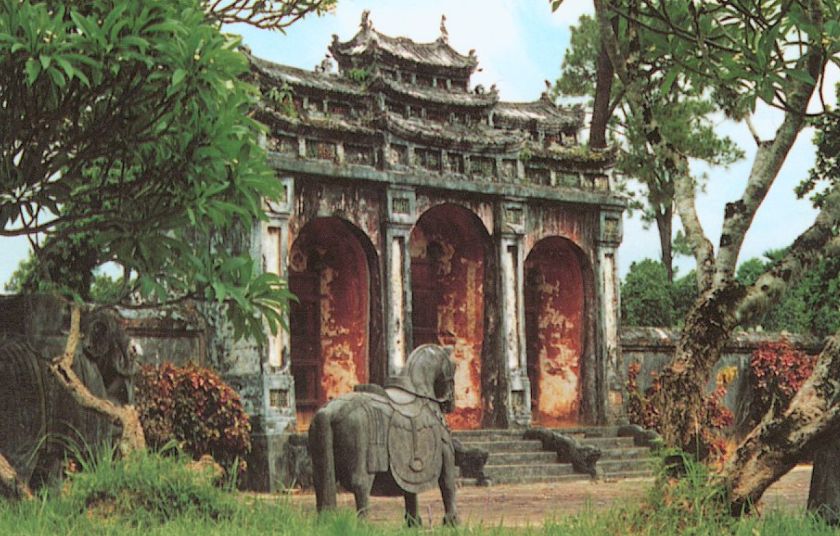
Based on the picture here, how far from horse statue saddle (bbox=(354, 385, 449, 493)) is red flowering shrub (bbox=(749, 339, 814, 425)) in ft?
38.6

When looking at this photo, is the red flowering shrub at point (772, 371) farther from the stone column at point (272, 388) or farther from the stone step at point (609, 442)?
the stone column at point (272, 388)

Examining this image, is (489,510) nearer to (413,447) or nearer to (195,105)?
(413,447)

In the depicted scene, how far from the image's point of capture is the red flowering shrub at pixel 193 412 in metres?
14.1

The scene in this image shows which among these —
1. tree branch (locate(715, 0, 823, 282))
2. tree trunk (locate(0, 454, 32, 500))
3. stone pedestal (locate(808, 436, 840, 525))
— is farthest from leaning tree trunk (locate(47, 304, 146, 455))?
stone pedestal (locate(808, 436, 840, 525))

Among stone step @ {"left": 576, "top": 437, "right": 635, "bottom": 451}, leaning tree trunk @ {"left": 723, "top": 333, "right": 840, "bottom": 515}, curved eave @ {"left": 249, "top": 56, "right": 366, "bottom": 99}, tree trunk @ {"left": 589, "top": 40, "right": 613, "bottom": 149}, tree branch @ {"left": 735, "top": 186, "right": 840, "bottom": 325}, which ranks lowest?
stone step @ {"left": 576, "top": 437, "right": 635, "bottom": 451}

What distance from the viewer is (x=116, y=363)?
9594mm

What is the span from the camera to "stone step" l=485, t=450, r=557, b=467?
1669 centimetres

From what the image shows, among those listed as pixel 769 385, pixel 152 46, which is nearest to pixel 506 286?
pixel 769 385

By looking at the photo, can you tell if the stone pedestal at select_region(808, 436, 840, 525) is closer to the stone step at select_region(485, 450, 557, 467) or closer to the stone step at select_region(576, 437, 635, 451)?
the stone step at select_region(485, 450, 557, 467)

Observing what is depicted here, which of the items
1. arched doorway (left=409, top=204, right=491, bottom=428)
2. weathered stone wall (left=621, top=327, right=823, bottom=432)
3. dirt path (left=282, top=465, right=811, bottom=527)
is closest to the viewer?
dirt path (left=282, top=465, right=811, bottom=527)

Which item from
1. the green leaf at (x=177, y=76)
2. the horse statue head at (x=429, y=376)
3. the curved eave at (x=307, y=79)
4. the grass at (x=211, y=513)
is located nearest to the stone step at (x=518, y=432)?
the curved eave at (x=307, y=79)

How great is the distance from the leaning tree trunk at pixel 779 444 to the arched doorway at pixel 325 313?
10.6 meters

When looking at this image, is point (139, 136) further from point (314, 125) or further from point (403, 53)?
point (403, 53)

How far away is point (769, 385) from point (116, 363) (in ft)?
46.1
